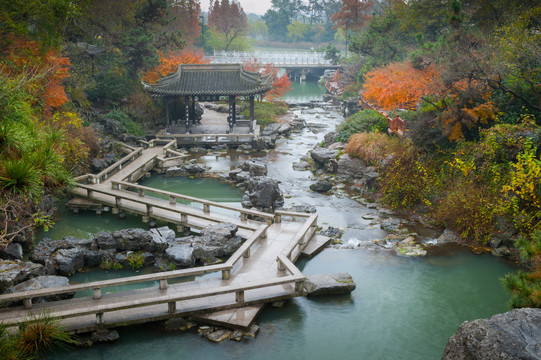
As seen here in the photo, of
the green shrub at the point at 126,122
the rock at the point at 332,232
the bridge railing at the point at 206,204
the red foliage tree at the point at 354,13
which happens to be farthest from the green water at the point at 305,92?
the rock at the point at 332,232

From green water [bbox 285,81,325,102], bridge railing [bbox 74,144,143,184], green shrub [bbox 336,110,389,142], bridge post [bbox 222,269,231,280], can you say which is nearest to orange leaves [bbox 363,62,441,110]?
green shrub [bbox 336,110,389,142]

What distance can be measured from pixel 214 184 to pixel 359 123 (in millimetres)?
9203

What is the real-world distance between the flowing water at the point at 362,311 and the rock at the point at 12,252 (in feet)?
6.05

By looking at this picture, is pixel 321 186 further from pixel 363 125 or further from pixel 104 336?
pixel 104 336

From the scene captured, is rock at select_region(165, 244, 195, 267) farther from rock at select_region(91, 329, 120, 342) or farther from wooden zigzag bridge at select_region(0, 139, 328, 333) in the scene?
rock at select_region(91, 329, 120, 342)

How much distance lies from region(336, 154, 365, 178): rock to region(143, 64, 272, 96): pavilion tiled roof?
8.42 meters

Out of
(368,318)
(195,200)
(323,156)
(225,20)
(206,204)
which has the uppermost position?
(225,20)

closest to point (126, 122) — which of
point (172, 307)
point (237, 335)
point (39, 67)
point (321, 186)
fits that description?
point (39, 67)

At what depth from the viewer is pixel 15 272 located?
466 inches

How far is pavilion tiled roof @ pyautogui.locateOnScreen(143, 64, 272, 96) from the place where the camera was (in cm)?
2900

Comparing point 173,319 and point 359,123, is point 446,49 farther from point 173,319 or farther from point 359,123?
point 173,319

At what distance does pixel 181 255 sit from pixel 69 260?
10.5ft

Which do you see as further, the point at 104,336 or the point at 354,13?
the point at 354,13

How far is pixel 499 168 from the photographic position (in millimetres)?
16844
